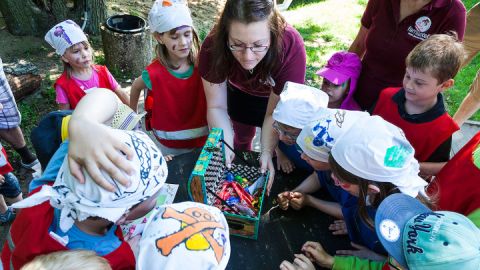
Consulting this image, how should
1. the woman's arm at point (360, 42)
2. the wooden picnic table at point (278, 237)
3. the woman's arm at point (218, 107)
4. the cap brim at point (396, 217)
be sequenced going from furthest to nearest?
the woman's arm at point (360, 42)
the woman's arm at point (218, 107)
the wooden picnic table at point (278, 237)
the cap brim at point (396, 217)

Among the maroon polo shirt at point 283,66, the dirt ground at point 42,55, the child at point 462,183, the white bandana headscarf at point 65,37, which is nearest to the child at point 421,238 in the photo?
the child at point 462,183

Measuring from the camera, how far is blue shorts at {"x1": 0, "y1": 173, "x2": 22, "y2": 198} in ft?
9.75

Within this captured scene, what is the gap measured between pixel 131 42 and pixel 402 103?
12.6 feet

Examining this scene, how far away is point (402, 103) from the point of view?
228 cm

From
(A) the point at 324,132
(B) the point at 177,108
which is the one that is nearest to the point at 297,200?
(A) the point at 324,132

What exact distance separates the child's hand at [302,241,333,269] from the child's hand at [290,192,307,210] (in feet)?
0.87


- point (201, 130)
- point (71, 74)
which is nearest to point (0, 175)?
point (71, 74)

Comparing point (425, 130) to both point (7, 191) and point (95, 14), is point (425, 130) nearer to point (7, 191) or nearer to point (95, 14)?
point (7, 191)

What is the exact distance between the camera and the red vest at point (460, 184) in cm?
178

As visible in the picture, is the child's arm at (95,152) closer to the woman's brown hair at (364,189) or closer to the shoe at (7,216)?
the woman's brown hair at (364,189)

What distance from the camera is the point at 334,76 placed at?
9.33 feet

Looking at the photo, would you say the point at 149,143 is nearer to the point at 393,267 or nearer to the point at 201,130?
the point at 393,267

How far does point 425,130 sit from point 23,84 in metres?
4.42

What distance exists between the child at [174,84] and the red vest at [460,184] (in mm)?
1704
